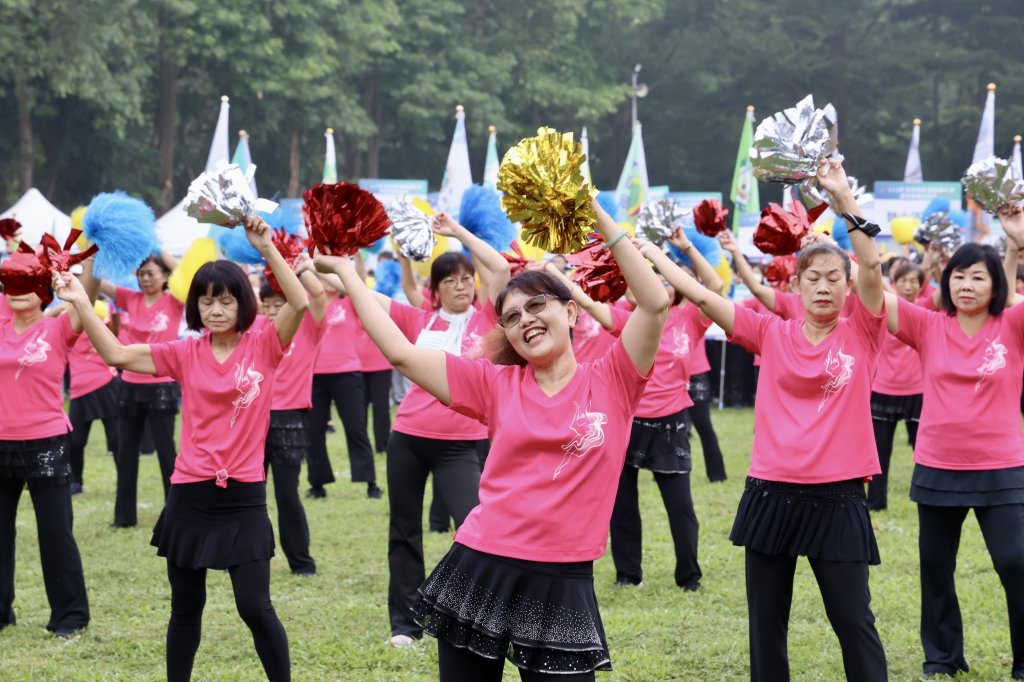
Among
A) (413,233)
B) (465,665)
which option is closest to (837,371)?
(465,665)

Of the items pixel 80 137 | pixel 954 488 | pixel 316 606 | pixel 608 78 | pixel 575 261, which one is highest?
pixel 608 78

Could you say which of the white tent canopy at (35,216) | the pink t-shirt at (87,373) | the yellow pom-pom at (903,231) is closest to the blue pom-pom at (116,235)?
the pink t-shirt at (87,373)

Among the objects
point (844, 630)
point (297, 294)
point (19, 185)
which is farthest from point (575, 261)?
point (19, 185)

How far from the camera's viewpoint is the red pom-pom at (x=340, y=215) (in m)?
3.71

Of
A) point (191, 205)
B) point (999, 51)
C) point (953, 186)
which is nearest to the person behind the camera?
point (191, 205)

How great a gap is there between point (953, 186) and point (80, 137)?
21.1 metres

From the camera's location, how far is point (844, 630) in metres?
4.41

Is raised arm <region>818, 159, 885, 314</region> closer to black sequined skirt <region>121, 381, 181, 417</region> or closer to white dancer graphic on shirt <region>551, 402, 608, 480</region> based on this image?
white dancer graphic on shirt <region>551, 402, 608, 480</region>

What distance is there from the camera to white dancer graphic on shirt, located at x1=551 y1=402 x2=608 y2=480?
138 inches

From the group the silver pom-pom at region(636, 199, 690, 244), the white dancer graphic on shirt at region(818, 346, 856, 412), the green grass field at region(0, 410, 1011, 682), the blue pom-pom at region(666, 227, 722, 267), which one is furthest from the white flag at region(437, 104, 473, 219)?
the white dancer graphic on shirt at region(818, 346, 856, 412)

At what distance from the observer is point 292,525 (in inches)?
308

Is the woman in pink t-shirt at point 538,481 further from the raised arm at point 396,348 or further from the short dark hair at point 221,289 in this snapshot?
the short dark hair at point 221,289

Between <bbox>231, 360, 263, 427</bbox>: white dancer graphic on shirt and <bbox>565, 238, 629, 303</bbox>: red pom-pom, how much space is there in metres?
1.75

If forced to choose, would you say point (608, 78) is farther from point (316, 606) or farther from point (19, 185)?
point (316, 606)
